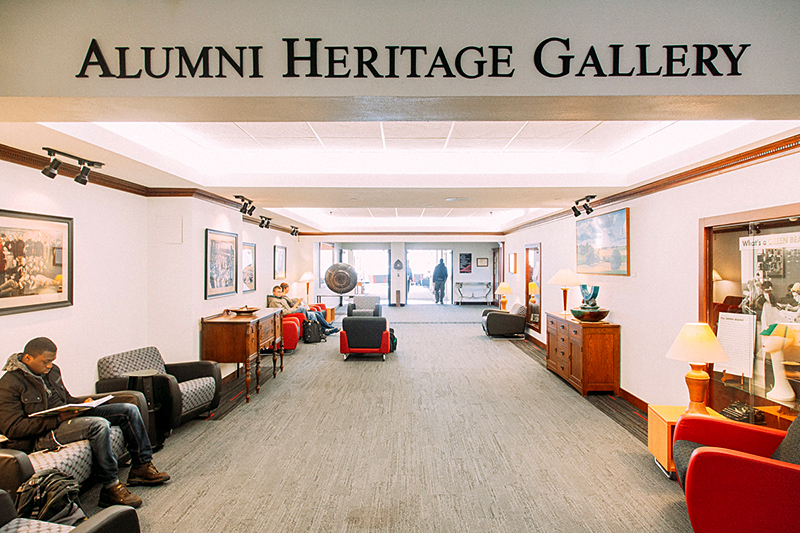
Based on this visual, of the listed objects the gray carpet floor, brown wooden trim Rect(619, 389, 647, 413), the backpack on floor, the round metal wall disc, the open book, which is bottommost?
the gray carpet floor

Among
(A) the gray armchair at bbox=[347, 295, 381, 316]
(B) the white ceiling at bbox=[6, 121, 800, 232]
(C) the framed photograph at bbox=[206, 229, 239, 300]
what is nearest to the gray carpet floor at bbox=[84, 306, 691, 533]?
(C) the framed photograph at bbox=[206, 229, 239, 300]

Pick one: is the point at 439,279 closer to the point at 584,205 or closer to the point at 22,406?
the point at 584,205

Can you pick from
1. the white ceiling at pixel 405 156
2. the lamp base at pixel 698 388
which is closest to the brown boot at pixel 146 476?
the white ceiling at pixel 405 156

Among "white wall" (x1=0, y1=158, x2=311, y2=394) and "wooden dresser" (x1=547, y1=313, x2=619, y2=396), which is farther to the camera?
"wooden dresser" (x1=547, y1=313, x2=619, y2=396)

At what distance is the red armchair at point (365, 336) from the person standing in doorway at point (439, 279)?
8.99m

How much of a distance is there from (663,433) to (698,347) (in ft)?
2.42

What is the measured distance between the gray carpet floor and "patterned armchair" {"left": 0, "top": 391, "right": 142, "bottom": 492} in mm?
319

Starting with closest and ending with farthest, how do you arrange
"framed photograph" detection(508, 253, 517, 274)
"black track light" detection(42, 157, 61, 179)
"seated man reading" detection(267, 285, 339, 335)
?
"black track light" detection(42, 157, 61, 179) < "seated man reading" detection(267, 285, 339, 335) < "framed photograph" detection(508, 253, 517, 274)

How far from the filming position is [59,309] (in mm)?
3492

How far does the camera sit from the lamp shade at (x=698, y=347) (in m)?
2.99

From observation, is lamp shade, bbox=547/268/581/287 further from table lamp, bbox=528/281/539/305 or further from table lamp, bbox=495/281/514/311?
table lamp, bbox=495/281/514/311

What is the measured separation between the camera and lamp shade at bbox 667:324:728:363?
9.81 feet

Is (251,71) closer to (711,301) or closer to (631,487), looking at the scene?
(631,487)

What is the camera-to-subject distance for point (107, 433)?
283 centimetres
